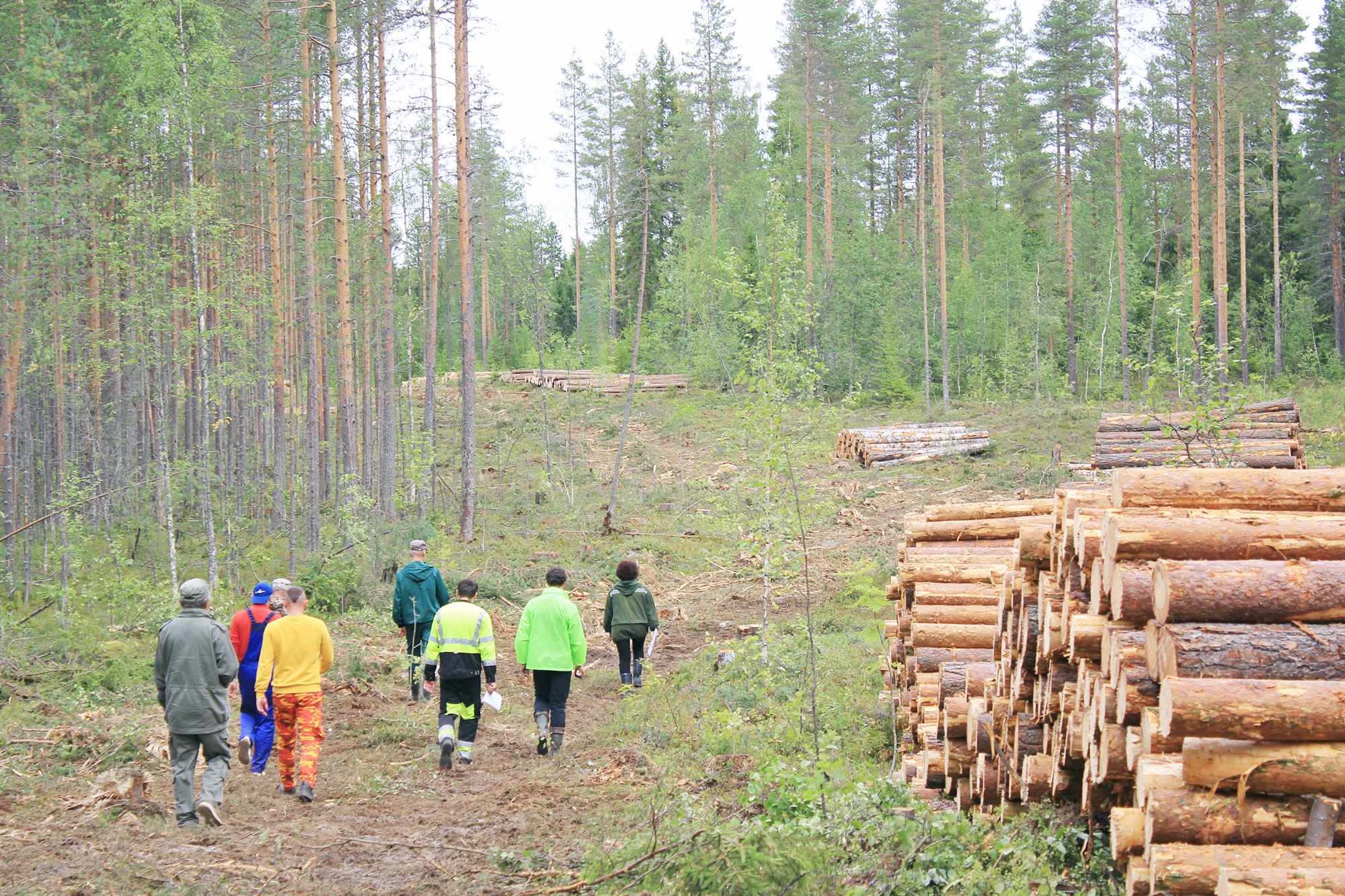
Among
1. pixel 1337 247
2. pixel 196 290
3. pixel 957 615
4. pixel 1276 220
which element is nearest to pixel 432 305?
pixel 196 290

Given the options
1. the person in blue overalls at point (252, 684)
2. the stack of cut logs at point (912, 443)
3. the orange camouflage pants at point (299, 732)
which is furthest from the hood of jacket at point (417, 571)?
the stack of cut logs at point (912, 443)

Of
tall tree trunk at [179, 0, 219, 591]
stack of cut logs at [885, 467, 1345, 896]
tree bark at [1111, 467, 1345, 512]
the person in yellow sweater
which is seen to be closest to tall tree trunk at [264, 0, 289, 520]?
tall tree trunk at [179, 0, 219, 591]

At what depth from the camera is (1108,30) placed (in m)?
34.0

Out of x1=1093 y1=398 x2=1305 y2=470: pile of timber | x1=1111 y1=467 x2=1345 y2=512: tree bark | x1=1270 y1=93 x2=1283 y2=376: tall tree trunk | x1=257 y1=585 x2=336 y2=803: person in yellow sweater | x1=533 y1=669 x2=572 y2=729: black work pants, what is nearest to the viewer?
x1=1111 y1=467 x2=1345 y2=512: tree bark

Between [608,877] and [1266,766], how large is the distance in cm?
321

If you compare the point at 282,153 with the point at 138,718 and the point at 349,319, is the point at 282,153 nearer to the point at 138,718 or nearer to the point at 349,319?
the point at 349,319

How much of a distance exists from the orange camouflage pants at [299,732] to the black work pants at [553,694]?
2.07 m

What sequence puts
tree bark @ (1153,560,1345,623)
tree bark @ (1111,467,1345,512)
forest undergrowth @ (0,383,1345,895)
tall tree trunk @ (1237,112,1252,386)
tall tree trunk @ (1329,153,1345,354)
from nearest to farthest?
tree bark @ (1153,560,1345,623), forest undergrowth @ (0,383,1345,895), tree bark @ (1111,467,1345,512), tall tree trunk @ (1237,112,1252,386), tall tree trunk @ (1329,153,1345,354)

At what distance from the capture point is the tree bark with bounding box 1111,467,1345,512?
220 inches

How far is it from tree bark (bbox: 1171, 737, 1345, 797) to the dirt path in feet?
11.1

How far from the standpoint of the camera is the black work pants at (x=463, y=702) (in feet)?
29.7

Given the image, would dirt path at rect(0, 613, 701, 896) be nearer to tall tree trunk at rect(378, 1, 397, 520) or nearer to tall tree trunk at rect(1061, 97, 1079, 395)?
tall tree trunk at rect(378, 1, 397, 520)

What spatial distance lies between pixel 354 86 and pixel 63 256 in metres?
8.82

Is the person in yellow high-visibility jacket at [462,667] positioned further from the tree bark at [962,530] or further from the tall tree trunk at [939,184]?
the tall tree trunk at [939,184]
